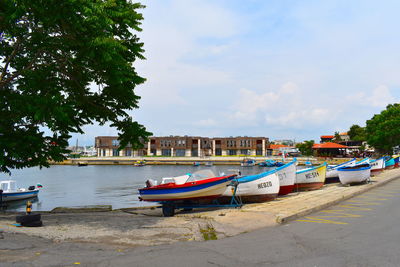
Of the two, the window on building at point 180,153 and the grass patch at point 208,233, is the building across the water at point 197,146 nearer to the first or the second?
the window on building at point 180,153

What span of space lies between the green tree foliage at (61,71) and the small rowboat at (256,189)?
663 centimetres

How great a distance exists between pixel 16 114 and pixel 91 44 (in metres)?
4.69

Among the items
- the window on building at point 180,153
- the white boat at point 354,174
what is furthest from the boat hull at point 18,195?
the window on building at point 180,153

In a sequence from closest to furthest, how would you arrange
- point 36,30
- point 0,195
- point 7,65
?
1. point 36,30
2. point 7,65
3. point 0,195

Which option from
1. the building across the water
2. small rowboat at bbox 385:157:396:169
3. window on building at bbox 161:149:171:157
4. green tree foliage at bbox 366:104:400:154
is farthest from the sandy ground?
window on building at bbox 161:149:171:157

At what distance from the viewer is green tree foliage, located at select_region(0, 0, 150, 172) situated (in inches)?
410

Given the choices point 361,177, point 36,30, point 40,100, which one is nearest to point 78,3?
point 36,30

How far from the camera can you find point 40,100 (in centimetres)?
1059

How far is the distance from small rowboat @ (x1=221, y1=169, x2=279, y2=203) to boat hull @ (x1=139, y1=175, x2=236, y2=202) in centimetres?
148

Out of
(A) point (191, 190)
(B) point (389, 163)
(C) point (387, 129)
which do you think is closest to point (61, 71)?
(A) point (191, 190)

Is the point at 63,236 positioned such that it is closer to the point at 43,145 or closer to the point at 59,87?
the point at 43,145

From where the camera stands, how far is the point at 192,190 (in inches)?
616

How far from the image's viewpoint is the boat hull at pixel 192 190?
15.6 meters

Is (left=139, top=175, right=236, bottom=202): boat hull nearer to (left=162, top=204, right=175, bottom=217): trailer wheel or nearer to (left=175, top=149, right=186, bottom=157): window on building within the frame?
(left=162, top=204, right=175, bottom=217): trailer wheel
